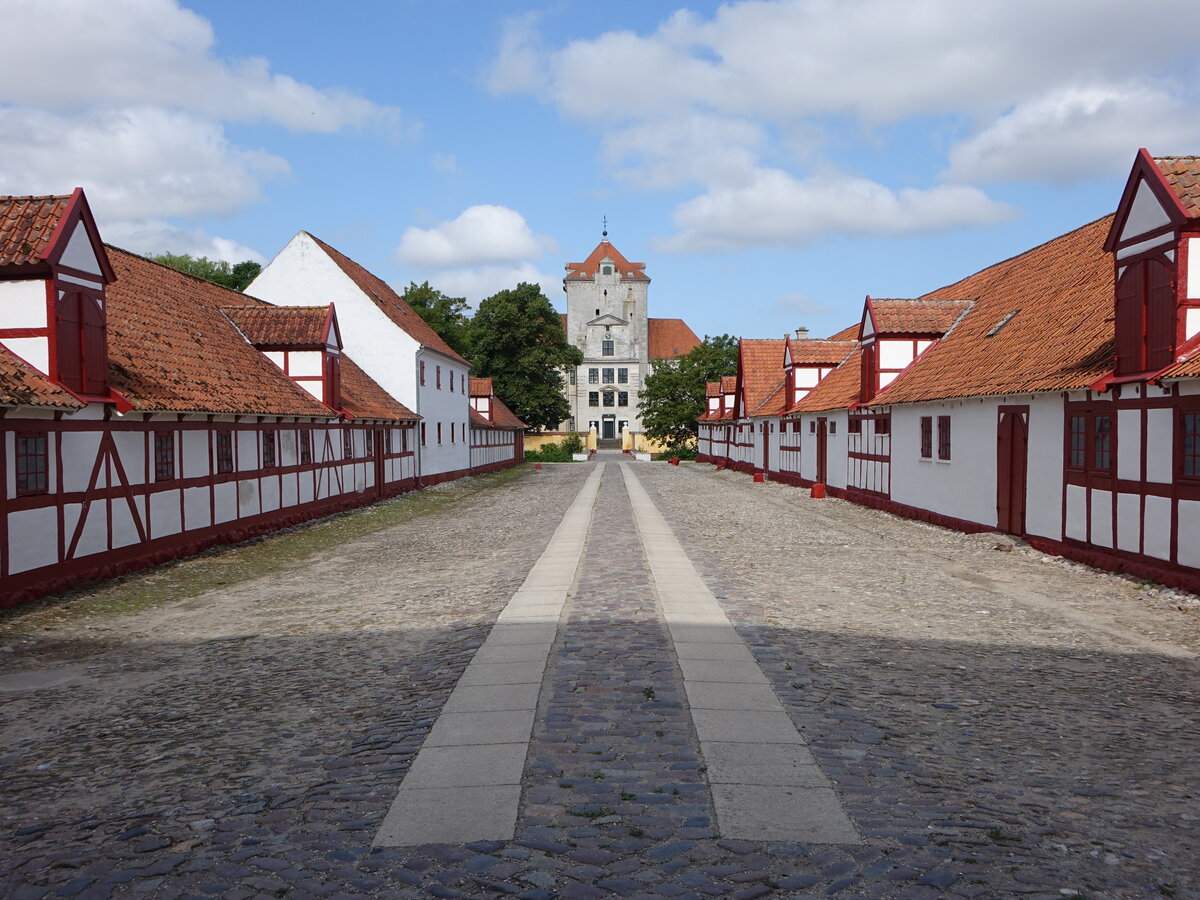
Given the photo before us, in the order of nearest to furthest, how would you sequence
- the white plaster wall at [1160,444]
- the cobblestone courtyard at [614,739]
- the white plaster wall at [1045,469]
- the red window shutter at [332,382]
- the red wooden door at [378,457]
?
1. the cobblestone courtyard at [614,739]
2. the white plaster wall at [1160,444]
3. the white plaster wall at [1045,469]
4. the red window shutter at [332,382]
5. the red wooden door at [378,457]

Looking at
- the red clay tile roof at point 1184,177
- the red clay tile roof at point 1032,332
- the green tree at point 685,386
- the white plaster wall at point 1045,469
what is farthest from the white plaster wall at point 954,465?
the green tree at point 685,386

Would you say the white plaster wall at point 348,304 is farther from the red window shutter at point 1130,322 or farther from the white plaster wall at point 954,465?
the red window shutter at point 1130,322

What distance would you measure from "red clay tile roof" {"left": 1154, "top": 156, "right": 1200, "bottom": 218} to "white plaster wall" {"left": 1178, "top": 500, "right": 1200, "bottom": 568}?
3797 mm

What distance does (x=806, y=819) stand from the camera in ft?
15.1

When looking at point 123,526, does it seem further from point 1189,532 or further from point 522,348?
point 522,348

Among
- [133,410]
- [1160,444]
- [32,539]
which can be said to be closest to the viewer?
[32,539]

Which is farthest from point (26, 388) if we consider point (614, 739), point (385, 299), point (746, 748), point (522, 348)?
point (522, 348)

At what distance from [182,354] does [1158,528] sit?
17.5 metres

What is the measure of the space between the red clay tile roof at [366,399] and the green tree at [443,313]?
140 feet

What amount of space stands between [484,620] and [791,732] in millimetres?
4569

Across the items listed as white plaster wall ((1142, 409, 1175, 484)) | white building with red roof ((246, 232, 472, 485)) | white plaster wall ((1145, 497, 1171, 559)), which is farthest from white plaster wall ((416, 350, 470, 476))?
white plaster wall ((1145, 497, 1171, 559))

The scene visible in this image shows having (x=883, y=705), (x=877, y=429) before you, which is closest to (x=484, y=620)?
(x=883, y=705)

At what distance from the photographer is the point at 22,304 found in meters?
12.3

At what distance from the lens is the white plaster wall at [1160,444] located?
11508mm
